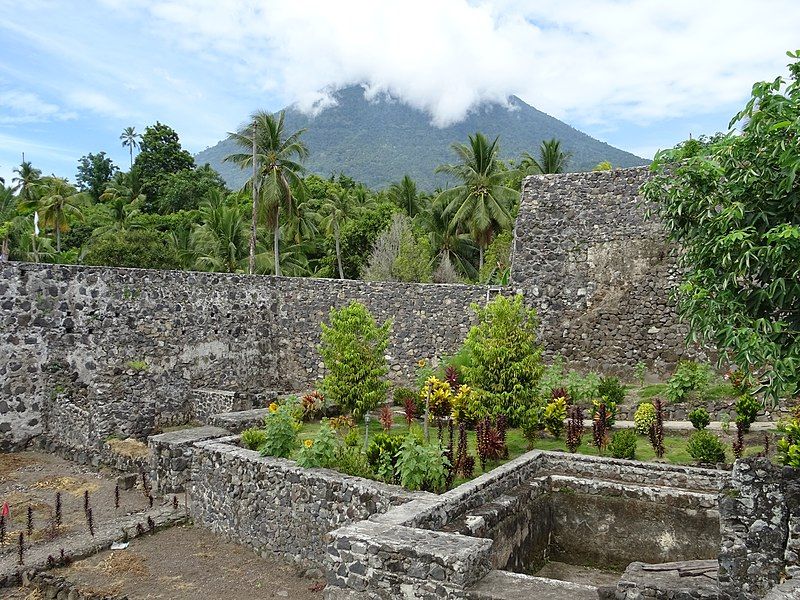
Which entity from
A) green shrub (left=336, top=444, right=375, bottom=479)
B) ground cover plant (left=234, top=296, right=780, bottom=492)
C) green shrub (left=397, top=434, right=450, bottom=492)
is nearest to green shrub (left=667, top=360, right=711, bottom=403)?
ground cover plant (left=234, top=296, right=780, bottom=492)

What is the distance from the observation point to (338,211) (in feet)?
113

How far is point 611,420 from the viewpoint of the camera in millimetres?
10562

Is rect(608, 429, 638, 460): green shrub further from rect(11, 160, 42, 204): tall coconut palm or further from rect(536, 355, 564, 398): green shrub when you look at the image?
rect(11, 160, 42, 204): tall coconut palm

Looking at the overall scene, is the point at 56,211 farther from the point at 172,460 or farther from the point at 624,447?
the point at 624,447

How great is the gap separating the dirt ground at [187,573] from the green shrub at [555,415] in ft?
14.4

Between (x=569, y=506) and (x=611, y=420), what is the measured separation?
2664mm

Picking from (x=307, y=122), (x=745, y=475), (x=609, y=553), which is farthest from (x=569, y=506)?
(x=307, y=122)

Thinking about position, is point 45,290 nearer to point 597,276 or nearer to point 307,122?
point 597,276

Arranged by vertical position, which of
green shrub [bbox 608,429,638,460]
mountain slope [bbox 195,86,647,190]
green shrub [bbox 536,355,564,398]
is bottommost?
green shrub [bbox 608,429,638,460]

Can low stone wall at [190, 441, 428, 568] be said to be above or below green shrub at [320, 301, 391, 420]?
below

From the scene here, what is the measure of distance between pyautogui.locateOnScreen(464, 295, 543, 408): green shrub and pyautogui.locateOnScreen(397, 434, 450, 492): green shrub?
2.20 m

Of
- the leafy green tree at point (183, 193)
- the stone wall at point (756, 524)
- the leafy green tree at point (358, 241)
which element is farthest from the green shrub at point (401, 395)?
the leafy green tree at point (183, 193)

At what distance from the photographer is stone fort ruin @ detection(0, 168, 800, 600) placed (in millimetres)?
5621

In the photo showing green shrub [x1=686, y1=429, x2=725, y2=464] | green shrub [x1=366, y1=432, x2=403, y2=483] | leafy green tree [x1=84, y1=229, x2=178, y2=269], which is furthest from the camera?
leafy green tree [x1=84, y1=229, x2=178, y2=269]
